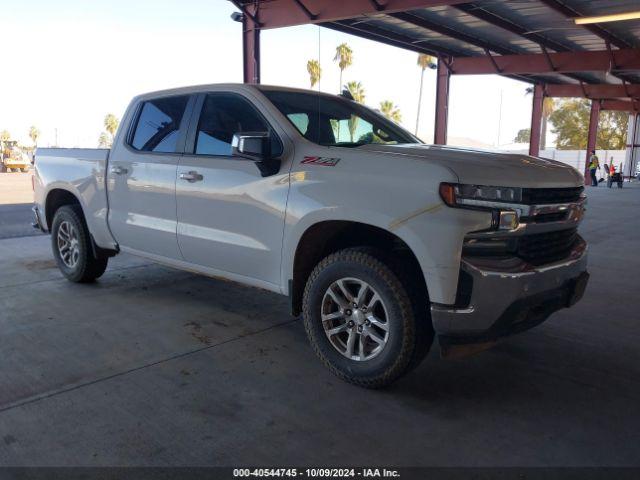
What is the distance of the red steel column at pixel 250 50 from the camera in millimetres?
12969

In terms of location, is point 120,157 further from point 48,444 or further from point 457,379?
point 457,379

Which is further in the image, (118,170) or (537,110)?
(537,110)

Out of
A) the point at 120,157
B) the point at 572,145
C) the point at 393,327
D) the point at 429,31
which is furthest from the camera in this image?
the point at 572,145

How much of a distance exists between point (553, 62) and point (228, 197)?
18029 millimetres

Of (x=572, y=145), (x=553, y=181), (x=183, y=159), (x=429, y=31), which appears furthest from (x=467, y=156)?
(x=572, y=145)

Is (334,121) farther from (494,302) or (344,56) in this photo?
(344,56)

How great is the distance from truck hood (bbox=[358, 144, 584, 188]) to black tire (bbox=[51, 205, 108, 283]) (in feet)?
10.9

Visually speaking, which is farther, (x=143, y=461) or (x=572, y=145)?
(x=572, y=145)

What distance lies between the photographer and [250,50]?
13312mm

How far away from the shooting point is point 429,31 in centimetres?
1603

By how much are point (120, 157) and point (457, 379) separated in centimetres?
346

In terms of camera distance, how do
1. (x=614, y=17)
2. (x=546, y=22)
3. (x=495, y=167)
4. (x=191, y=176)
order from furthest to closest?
(x=546, y=22) → (x=614, y=17) → (x=191, y=176) → (x=495, y=167)

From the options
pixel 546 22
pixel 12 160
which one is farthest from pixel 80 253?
pixel 12 160

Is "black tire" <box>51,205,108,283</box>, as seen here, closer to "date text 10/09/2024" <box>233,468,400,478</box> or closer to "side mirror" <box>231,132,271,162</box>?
"side mirror" <box>231,132,271,162</box>
